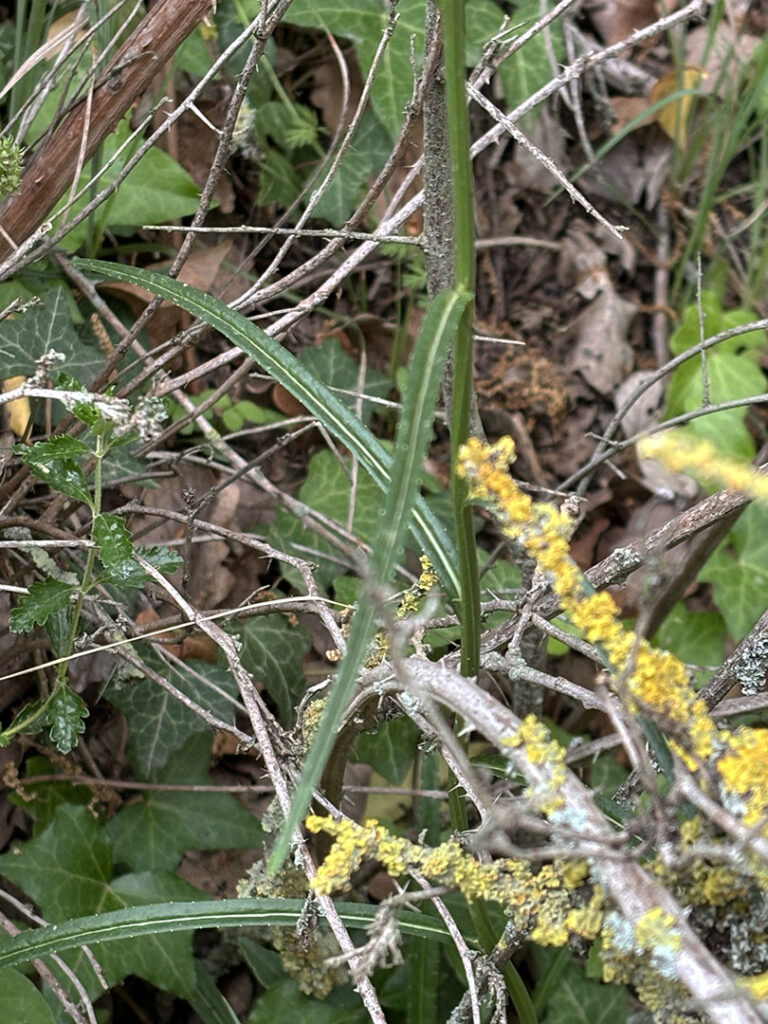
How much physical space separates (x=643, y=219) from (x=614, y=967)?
206 centimetres

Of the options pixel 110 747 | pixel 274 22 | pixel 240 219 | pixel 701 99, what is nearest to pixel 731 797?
pixel 274 22

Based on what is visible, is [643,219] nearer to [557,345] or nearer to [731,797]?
[557,345]

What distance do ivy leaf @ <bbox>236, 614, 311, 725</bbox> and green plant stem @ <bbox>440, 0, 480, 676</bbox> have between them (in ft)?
2.45

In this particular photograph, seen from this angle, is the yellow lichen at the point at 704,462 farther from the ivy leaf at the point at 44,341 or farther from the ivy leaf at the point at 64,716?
the ivy leaf at the point at 44,341

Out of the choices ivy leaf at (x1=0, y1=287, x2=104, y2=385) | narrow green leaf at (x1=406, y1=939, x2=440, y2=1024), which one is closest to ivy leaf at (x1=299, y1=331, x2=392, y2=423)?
ivy leaf at (x1=0, y1=287, x2=104, y2=385)

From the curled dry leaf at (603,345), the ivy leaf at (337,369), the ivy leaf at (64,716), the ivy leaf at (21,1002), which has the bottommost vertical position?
the curled dry leaf at (603,345)

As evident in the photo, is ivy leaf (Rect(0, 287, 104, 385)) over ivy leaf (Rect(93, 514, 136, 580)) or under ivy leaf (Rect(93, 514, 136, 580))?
over

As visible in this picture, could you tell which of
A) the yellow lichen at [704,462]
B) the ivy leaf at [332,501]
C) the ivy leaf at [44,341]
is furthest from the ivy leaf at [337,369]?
the yellow lichen at [704,462]

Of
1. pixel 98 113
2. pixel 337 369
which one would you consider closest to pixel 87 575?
pixel 98 113

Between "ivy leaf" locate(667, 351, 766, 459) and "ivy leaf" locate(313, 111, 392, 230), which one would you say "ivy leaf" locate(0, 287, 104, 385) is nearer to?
"ivy leaf" locate(313, 111, 392, 230)

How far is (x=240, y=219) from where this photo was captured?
7.09ft

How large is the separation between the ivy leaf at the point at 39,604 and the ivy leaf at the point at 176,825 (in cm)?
56

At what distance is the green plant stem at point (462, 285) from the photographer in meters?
0.72

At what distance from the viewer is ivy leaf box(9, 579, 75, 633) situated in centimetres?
118
